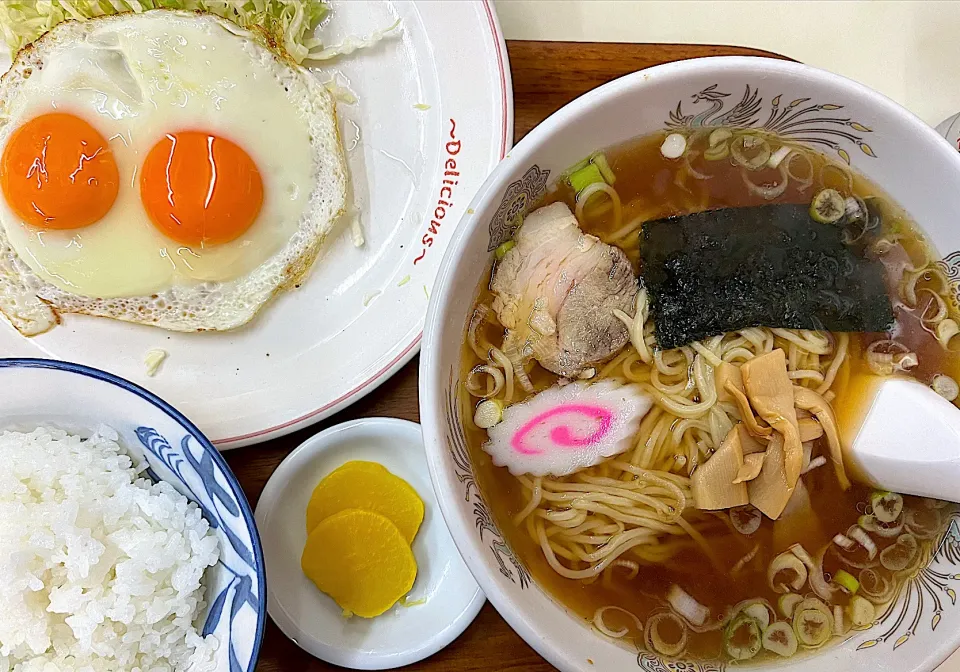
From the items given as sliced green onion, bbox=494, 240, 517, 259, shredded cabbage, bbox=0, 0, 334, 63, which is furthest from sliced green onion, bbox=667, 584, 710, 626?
shredded cabbage, bbox=0, 0, 334, 63

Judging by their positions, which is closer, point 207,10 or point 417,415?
point 417,415

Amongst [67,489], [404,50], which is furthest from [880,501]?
[67,489]

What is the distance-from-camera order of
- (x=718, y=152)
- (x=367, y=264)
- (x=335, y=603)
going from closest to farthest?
(x=718, y=152) → (x=335, y=603) → (x=367, y=264)

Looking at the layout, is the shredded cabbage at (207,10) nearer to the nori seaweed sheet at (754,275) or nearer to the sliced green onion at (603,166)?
the sliced green onion at (603,166)

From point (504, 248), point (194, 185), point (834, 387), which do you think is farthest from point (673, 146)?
point (194, 185)

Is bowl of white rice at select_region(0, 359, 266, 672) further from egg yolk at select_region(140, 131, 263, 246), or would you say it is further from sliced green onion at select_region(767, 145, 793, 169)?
sliced green onion at select_region(767, 145, 793, 169)

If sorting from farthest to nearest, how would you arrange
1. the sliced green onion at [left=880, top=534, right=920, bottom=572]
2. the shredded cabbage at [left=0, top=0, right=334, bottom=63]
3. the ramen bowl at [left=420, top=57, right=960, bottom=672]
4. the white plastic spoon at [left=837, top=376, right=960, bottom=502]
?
the shredded cabbage at [left=0, top=0, right=334, bottom=63], the sliced green onion at [left=880, top=534, right=920, bottom=572], the white plastic spoon at [left=837, top=376, right=960, bottom=502], the ramen bowl at [left=420, top=57, right=960, bottom=672]

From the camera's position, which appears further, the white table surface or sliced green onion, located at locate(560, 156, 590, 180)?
the white table surface

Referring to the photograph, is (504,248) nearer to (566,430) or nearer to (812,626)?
(566,430)
